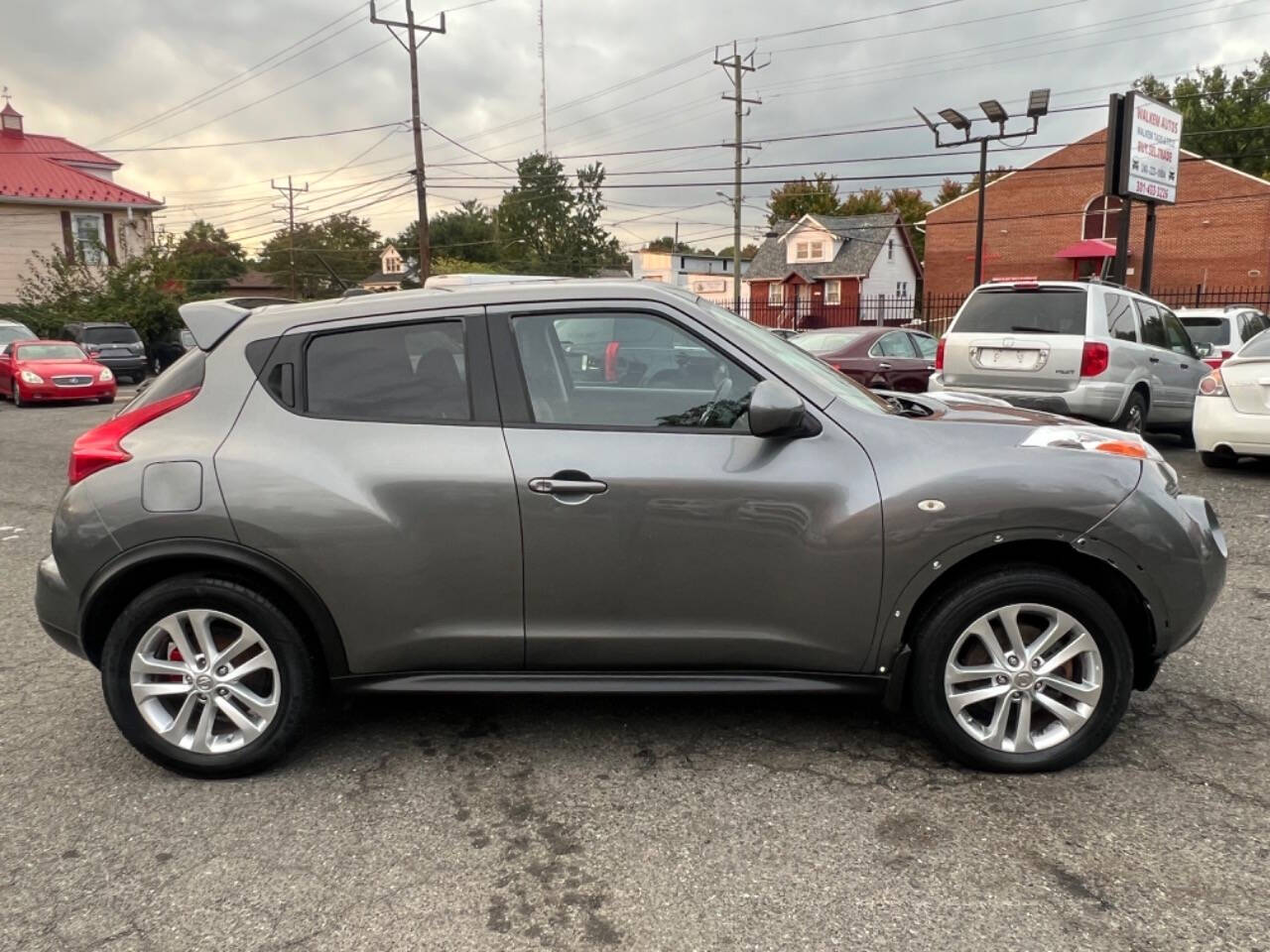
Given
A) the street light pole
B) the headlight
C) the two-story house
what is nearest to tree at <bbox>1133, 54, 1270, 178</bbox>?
the two-story house

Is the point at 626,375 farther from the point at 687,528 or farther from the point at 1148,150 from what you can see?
the point at 1148,150

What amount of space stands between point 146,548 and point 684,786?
1998 millimetres

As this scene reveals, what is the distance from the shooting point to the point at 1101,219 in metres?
43.3

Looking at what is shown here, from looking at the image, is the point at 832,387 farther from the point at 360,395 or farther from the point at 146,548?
the point at 146,548

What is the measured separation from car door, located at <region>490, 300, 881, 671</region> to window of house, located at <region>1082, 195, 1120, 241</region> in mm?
45286

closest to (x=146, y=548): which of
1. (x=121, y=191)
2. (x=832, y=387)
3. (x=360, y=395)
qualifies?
(x=360, y=395)

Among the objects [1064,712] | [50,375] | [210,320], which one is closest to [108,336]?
[50,375]

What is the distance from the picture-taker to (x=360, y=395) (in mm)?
3432

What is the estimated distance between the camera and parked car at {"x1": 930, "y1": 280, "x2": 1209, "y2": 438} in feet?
30.3

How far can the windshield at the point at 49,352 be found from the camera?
19.2 metres

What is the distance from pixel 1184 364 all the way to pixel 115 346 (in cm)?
2306

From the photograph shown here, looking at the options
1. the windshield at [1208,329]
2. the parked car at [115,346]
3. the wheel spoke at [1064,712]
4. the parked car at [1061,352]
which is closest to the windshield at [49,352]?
the parked car at [115,346]

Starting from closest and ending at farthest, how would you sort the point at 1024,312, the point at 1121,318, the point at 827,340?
the point at 1024,312 < the point at 1121,318 < the point at 827,340

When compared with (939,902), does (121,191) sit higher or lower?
higher
